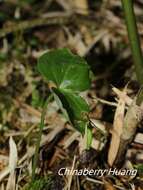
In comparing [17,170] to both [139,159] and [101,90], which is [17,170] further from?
[101,90]

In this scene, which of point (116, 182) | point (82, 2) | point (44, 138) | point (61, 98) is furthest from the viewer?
point (82, 2)

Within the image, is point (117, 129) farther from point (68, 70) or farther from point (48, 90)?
point (48, 90)

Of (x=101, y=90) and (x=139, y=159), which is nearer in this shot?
(x=139, y=159)

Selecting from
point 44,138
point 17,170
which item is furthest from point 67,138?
point 17,170

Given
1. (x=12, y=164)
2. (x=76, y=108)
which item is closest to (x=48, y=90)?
(x=12, y=164)

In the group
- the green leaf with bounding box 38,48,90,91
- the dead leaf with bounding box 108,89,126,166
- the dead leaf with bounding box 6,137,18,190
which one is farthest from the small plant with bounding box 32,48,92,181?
the dead leaf with bounding box 6,137,18,190

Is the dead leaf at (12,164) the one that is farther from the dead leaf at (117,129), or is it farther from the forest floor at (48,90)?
the dead leaf at (117,129)

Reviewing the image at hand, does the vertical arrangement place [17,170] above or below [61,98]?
below

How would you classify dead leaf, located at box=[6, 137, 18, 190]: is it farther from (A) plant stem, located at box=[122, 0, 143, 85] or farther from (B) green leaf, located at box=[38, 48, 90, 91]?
(A) plant stem, located at box=[122, 0, 143, 85]
